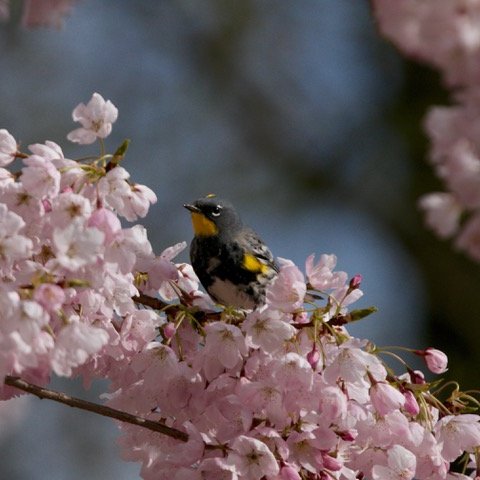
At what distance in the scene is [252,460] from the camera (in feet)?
6.75

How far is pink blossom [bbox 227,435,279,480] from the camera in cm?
204

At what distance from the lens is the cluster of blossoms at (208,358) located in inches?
76.8

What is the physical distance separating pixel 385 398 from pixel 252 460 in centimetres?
29

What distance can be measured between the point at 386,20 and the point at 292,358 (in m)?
1.02

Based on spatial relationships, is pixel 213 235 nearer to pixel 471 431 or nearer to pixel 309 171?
pixel 471 431

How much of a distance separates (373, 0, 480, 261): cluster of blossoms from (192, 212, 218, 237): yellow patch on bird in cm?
72

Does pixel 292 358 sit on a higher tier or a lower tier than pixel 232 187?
higher

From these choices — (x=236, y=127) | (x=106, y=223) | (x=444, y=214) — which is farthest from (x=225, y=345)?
(x=236, y=127)

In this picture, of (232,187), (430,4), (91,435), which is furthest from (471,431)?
(232,187)

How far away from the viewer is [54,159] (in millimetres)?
2076

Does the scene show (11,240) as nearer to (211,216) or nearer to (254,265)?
(254,265)

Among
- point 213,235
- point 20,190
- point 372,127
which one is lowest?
point 372,127

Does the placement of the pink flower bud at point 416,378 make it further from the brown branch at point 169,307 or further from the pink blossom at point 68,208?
the pink blossom at point 68,208

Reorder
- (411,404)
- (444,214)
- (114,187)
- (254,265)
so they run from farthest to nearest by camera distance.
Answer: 1. (254,265)
2. (444,214)
3. (411,404)
4. (114,187)
